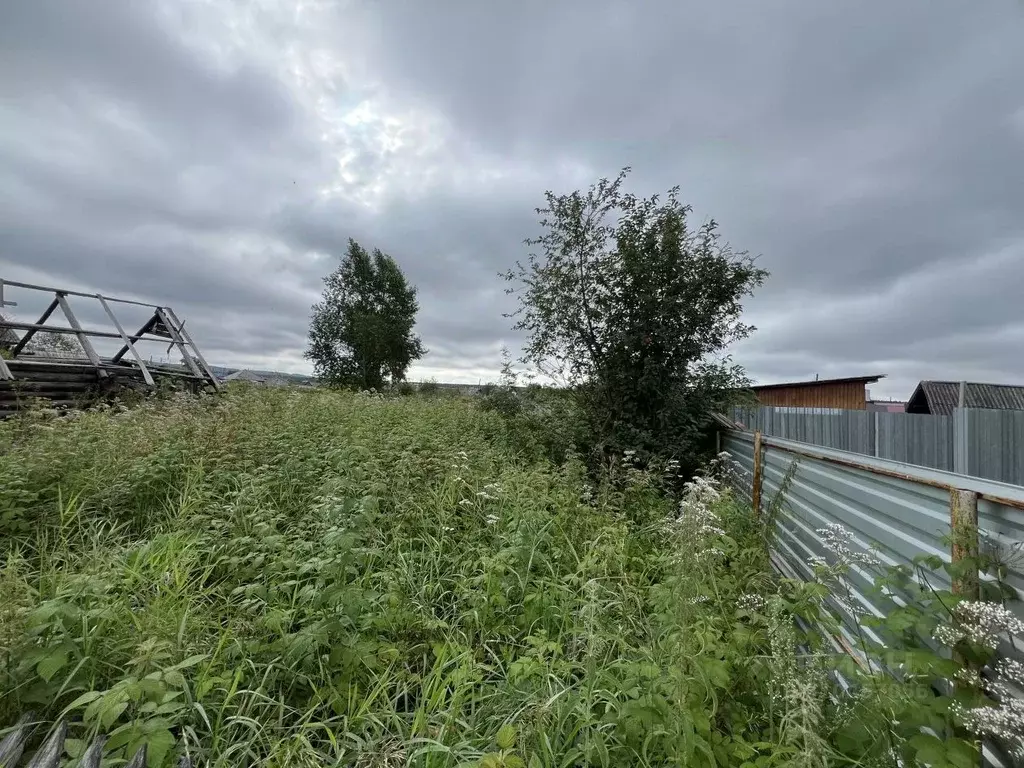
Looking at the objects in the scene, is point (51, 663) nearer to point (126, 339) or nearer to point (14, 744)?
point (14, 744)

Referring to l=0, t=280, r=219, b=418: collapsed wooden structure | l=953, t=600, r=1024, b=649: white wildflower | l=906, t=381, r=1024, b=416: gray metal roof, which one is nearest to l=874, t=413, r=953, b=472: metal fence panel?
l=953, t=600, r=1024, b=649: white wildflower

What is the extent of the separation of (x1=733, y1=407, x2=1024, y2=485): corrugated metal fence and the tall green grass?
1.11m

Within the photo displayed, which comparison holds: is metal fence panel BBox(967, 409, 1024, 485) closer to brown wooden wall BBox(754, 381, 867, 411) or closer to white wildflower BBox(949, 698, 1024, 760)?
white wildflower BBox(949, 698, 1024, 760)

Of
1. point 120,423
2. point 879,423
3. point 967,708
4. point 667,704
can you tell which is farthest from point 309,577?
point 879,423

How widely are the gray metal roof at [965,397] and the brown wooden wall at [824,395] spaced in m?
1.59

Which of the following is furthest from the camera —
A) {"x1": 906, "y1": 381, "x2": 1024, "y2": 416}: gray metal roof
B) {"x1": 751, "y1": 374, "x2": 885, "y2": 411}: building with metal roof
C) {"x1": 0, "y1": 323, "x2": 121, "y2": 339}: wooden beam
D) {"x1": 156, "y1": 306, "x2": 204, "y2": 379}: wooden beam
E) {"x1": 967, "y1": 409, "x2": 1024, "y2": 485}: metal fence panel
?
{"x1": 751, "y1": 374, "x2": 885, "y2": 411}: building with metal roof

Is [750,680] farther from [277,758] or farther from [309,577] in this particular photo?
[309,577]

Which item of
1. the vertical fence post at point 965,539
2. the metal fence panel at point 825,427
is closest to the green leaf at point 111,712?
the vertical fence post at point 965,539

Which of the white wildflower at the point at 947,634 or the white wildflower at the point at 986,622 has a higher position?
the white wildflower at the point at 986,622

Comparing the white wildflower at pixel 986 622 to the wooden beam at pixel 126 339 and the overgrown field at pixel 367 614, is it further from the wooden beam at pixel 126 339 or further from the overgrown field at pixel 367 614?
the wooden beam at pixel 126 339

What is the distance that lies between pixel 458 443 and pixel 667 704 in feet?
12.0

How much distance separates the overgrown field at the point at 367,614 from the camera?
4.86ft

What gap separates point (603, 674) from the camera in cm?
181

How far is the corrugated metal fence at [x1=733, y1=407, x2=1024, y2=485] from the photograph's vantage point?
96.3 inches
